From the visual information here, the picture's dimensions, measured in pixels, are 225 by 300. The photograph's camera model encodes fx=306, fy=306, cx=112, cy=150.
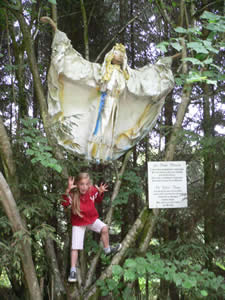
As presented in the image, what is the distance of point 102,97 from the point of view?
4574 mm

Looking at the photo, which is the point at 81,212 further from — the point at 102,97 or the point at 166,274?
the point at 102,97

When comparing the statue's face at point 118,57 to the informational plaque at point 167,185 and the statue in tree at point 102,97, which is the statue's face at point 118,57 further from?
the informational plaque at point 167,185

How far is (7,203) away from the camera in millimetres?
3061

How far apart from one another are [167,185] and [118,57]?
6.52 feet

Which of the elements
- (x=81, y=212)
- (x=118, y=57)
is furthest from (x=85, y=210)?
(x=118, y=57)

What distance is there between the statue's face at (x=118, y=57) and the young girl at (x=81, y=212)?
1796mm

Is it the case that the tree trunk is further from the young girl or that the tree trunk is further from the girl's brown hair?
the girl's brown hair

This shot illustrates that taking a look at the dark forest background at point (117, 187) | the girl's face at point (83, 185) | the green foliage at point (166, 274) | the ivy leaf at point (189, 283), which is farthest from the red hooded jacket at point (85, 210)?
the ivy leaf at point (189, 283)

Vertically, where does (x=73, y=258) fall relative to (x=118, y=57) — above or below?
below

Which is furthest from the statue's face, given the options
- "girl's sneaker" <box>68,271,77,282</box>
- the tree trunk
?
"girl's sneaker" <box>68,271,77,282</box>

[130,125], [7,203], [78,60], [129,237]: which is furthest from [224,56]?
[7,203]

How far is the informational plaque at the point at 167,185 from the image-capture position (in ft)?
13.2

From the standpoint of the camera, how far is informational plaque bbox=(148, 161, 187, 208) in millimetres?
4035

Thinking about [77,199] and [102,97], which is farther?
[102,97]
